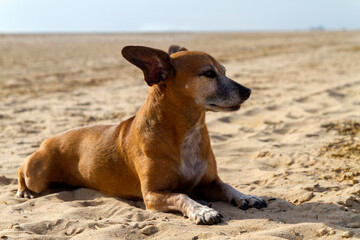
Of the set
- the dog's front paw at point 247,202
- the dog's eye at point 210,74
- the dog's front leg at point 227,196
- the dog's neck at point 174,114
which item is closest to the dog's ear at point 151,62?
the dog's neck at point 174,114

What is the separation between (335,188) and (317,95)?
5491 mm

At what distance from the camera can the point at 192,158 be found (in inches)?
177

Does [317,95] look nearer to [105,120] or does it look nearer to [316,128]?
[316,128]

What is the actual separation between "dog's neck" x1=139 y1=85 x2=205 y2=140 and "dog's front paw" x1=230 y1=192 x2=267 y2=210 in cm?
87

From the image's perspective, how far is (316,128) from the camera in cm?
699

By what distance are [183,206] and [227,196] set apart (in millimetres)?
625

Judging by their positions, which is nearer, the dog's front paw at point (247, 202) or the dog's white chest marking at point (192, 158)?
the dog's front paw at point (247, 202)

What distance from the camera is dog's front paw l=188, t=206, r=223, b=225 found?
12.7ft

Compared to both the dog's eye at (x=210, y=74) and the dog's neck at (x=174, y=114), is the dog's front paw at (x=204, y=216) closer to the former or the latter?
the dog's neck at (x=174, y=114)

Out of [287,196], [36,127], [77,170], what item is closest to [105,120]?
[36,127]

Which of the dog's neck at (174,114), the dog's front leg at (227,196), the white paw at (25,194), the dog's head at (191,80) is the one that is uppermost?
the dog's head at (191,80)

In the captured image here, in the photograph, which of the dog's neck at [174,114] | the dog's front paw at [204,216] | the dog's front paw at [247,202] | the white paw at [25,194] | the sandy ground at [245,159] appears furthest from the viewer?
the white paw at [25,194]

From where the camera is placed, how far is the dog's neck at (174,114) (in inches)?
173

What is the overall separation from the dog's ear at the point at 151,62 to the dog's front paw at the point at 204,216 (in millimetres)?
1374
